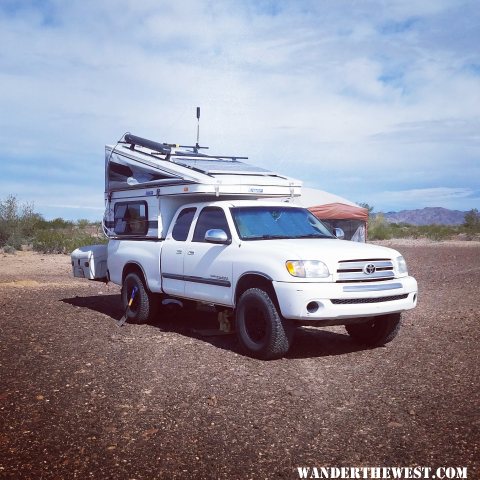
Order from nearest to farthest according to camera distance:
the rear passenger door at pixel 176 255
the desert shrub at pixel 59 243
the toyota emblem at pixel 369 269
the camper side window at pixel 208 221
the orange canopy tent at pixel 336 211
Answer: the toyota emblem at pixel 369 269
the camper side window at pixel 208 221
the rear passenger door at pixel 176 255
the orange canopy tent at pixel 336 211
the desert shrub at pixel 59 243

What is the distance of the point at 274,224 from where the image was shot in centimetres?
811

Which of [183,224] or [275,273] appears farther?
[183,224]

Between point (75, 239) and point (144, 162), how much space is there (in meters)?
20.5

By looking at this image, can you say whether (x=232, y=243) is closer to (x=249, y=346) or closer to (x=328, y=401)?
(x=249, y=346)

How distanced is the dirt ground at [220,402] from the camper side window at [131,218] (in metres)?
1.49

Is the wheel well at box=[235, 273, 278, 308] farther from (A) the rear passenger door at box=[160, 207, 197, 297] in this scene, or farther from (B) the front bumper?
(A) the rear passenger door at box=[160, 207, 197, 297]

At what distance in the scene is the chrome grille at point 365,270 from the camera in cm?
682

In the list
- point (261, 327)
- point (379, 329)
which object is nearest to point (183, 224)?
point (261, 327)

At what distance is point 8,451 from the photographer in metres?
4.26

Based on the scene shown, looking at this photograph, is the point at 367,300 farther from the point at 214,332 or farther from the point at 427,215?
the point at 427,215

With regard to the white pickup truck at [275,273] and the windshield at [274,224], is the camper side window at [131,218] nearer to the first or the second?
the white pickup truck at [275,273]

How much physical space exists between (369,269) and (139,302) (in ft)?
12.8

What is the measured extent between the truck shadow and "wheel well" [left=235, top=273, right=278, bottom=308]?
745 millimetres

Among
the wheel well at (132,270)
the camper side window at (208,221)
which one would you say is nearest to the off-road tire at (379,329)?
the camper side window at (208,221)
